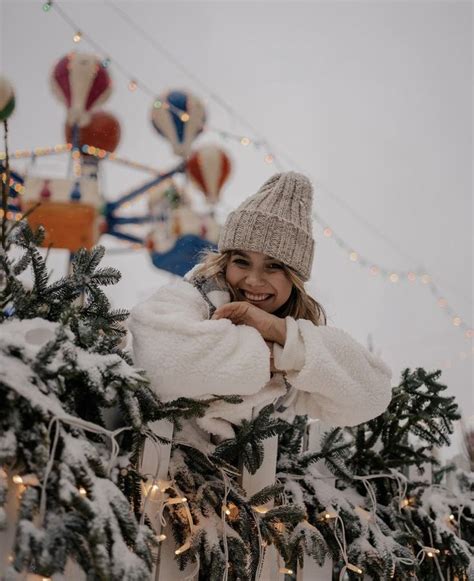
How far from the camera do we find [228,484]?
3.64 feet

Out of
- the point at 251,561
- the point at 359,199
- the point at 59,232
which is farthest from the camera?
the point at 359,199

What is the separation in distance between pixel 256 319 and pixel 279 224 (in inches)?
9.9

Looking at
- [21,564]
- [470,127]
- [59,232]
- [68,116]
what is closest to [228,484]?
[21,564]

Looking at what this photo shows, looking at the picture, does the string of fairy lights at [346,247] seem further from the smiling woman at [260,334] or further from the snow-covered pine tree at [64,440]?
the snow-covered pine tree at [64,440]

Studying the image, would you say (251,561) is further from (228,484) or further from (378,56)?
(378,56)

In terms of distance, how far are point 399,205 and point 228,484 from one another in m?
6.19

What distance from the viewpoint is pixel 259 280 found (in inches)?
51.7

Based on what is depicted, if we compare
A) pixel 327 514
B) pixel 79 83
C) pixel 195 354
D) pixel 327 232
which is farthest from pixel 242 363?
pixel 327 232

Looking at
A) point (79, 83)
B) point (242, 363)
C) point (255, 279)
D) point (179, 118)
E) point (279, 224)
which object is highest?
point (179, 118)

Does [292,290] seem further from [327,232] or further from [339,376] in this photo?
[327,232]

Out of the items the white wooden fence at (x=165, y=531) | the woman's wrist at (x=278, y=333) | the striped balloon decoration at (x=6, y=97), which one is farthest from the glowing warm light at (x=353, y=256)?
the woman's wrist at (x=278, y=333)

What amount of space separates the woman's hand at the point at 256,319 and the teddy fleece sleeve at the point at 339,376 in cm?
3

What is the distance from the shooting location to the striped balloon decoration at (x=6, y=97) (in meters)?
3.60

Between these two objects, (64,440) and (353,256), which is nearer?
(64,440)
